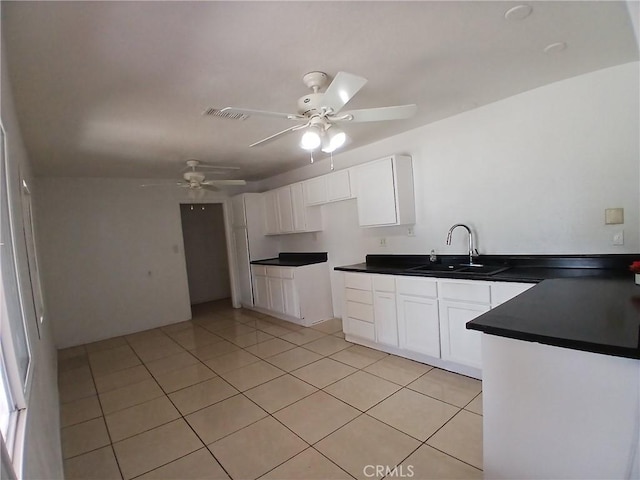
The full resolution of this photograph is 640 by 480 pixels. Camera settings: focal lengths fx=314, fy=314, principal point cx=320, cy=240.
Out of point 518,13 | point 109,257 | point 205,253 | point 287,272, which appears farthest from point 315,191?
point 205,253

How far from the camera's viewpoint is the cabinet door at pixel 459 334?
2.63 metres

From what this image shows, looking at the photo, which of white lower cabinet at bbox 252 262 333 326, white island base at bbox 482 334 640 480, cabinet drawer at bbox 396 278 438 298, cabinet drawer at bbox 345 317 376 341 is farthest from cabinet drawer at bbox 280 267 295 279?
white island base at bbox 482 334 640 480

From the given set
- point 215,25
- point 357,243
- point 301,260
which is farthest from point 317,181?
point 215,25

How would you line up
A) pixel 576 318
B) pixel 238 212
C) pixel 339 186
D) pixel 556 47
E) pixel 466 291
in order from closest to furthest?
1. pixel 576 318
2. pixel 556 47
3. pixel 466 291
4. pixel 339 186
5. pixel 238 212

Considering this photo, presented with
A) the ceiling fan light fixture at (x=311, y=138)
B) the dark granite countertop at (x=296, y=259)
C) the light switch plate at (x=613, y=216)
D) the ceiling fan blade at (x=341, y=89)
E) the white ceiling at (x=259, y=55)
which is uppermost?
the white ceiling at (x=259, y=55)

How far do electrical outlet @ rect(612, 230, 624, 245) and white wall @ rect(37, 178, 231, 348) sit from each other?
5550 mm

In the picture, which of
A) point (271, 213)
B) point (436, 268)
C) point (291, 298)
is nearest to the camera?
point (436, 268)

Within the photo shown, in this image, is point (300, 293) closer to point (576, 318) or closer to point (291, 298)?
point (291, 298)

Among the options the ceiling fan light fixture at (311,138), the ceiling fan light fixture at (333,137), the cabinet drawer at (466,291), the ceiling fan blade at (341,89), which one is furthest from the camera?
the cabinet drawer at (466,291)

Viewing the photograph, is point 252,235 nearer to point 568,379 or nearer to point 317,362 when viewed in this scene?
point 317,362

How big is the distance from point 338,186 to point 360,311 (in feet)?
5.33

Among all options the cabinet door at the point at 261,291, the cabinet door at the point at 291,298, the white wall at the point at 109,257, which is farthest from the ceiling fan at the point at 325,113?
the white wall at the point at 109,257

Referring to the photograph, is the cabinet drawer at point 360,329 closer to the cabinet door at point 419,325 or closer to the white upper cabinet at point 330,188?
the cabinet door at point 419,325

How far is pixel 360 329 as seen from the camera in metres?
3.61
